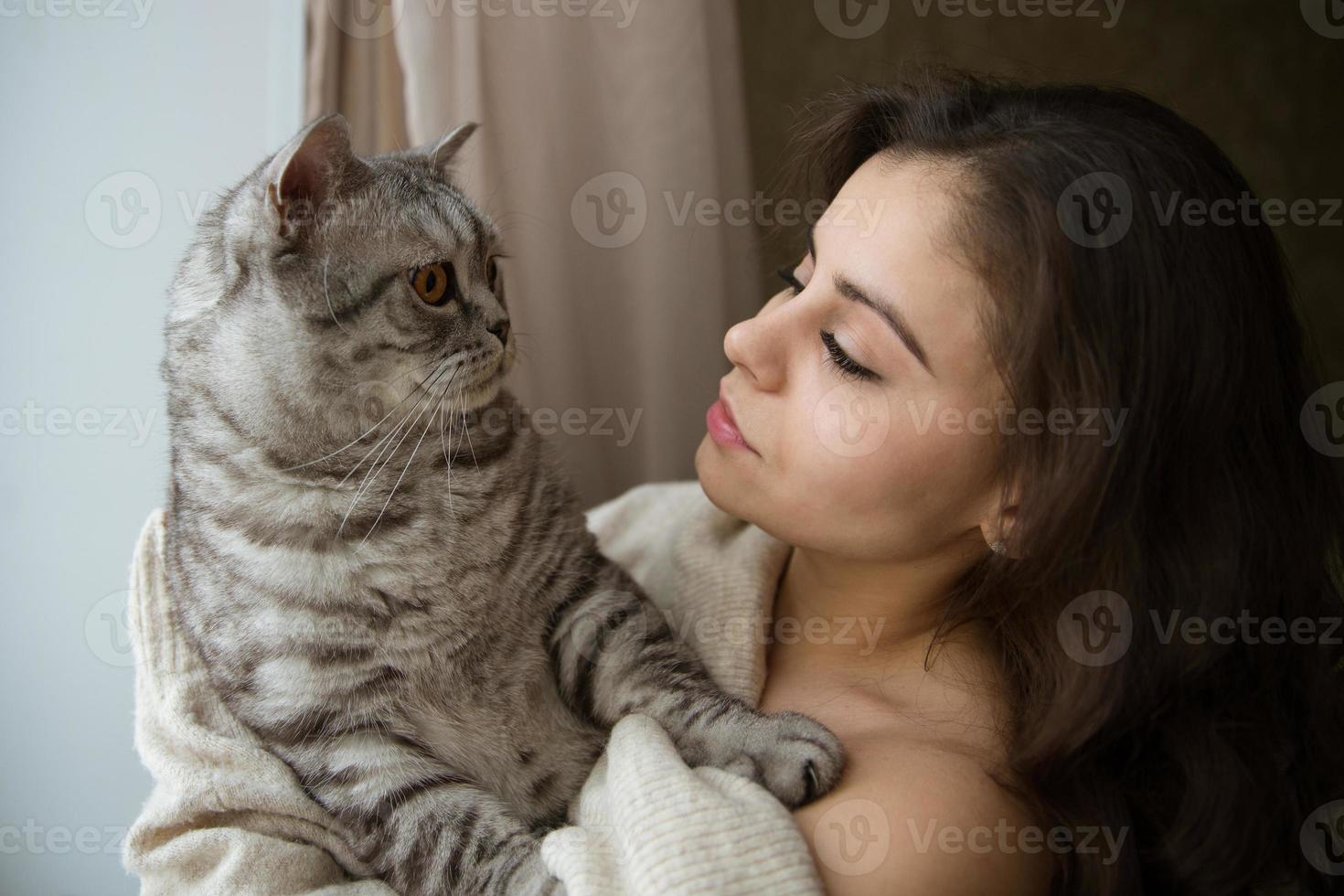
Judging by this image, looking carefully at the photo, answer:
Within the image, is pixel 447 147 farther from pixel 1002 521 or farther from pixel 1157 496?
pixel 1157 496

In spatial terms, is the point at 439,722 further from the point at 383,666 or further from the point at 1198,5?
the point at 1198,5

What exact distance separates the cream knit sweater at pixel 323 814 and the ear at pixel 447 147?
55 centimetres

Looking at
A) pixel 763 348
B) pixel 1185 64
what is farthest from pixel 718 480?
pixel 1185 64

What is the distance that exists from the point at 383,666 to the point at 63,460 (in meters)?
0.57

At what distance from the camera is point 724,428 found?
1074 mm

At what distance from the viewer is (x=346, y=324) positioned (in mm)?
925

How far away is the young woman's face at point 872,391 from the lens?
0.91 meters

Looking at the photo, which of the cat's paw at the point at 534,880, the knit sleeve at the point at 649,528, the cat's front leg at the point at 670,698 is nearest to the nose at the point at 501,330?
the cat's front leg at the point at 670,698

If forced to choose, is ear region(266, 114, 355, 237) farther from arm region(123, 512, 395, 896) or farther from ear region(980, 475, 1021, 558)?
ear region(980, 475, 1021, 558)

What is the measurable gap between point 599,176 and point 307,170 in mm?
842

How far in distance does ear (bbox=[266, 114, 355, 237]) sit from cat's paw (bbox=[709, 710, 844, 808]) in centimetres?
68

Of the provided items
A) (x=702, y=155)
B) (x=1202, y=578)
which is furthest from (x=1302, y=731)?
(x=702, y=155)

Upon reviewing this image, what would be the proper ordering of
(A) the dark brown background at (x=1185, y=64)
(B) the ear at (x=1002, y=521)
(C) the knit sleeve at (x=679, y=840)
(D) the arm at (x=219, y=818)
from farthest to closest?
1. (A) the dark brown background at (x=1185, y=64)
2. (B) the ear at (x=1002, y=521)
3. (D) the arm at (x=219, y=818)
4. (C) the knit sleeve at (x=679, y=840)

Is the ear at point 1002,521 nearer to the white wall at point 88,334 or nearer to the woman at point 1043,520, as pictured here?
the woman at point 1043,520
